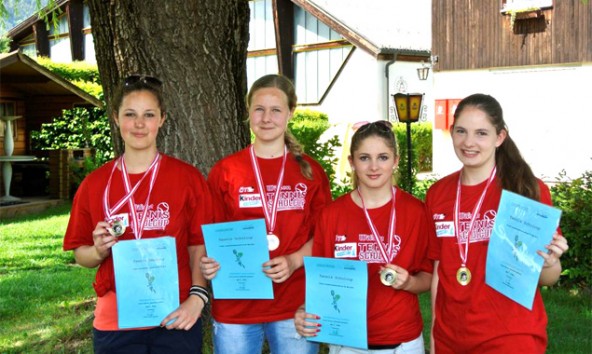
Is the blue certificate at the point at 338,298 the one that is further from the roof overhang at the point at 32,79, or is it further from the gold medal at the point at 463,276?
the roof overhang at the point at 32,79

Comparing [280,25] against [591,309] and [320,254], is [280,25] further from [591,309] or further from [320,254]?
[320,254]

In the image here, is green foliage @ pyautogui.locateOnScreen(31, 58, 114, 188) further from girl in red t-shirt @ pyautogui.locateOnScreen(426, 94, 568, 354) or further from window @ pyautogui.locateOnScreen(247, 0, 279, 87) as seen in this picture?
girl in red t-shirt @ pyautogui.locateOnScreen(426, 94, 568, 354)

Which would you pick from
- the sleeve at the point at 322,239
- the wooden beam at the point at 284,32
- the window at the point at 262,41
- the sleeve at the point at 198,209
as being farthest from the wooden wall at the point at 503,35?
the sleeve at the point at 198,209

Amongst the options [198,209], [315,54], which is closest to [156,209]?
[198,209]

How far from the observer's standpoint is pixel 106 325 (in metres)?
2.88

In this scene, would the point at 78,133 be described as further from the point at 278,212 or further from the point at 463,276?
the point at 463,276

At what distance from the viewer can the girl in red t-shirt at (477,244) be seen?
108 inches

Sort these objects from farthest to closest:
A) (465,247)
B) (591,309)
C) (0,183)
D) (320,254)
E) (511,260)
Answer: (0,183) → (591,309) → (320,254) → (465,247) → (511,260)

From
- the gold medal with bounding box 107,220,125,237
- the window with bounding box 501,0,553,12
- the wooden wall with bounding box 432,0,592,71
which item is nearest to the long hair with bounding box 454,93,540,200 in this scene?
the gold medal with bounding box 107,220,125,237

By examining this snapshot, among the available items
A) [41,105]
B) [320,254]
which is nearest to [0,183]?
[41,105]

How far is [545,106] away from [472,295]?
52.2 ft

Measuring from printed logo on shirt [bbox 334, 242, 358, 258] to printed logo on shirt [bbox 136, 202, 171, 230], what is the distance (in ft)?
2.41

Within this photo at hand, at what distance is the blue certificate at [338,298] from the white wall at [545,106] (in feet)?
46.8

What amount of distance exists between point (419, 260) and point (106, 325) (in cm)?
136
